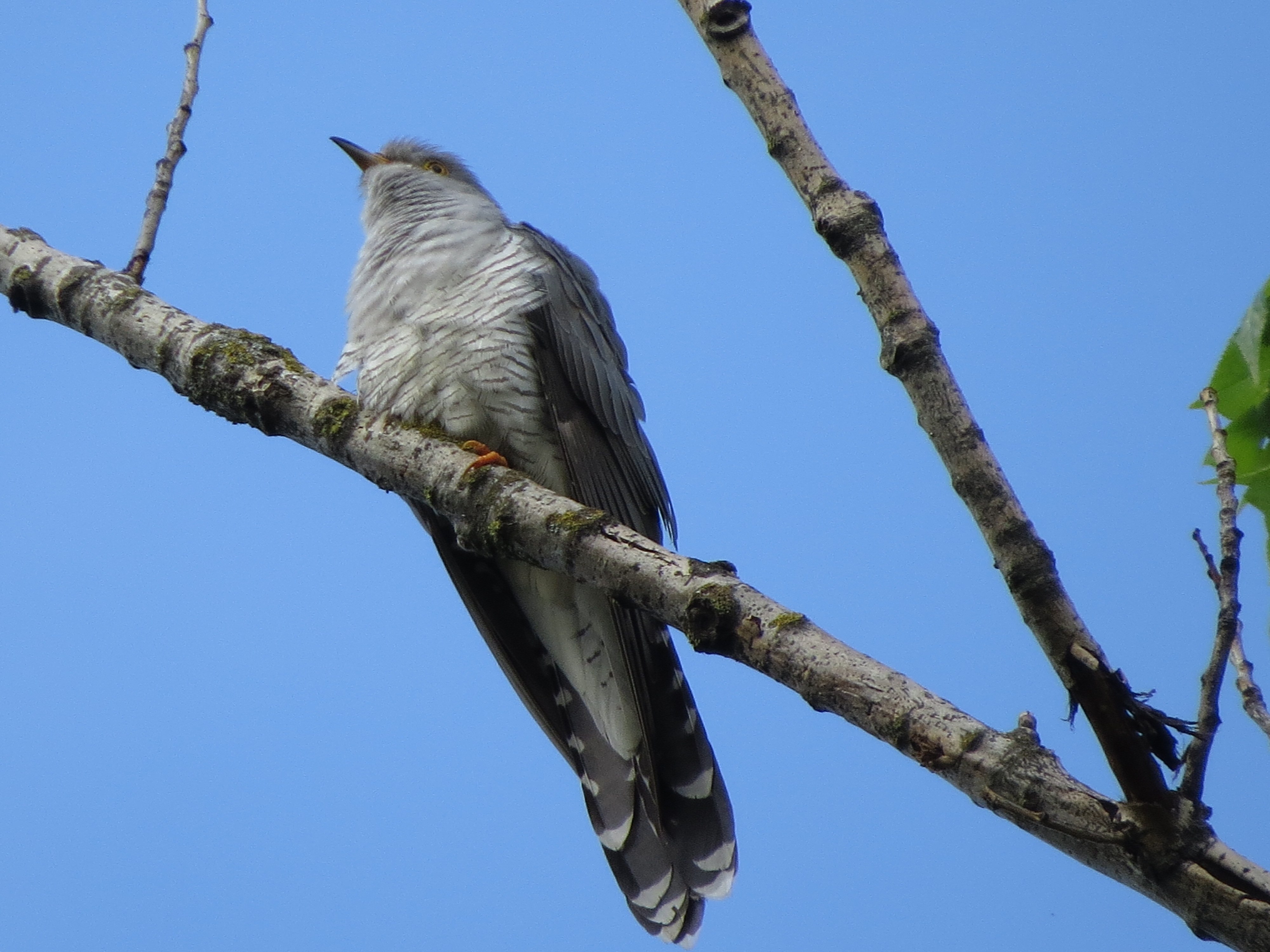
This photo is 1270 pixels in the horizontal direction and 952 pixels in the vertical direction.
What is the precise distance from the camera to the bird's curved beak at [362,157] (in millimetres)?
4352

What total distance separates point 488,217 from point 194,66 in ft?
3.68

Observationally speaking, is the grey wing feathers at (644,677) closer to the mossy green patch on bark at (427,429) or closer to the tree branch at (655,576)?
the mossy green patch on bark at (427,429)

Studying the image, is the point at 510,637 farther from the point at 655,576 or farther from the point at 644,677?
the point at 655,576

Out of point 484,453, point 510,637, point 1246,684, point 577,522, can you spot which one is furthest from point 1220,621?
point 510,637

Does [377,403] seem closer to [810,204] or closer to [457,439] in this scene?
[457,439]

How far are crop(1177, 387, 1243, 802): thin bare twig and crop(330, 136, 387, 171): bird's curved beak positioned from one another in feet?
11.9

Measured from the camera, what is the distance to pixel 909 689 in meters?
1.48

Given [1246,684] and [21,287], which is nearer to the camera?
[1246,684]

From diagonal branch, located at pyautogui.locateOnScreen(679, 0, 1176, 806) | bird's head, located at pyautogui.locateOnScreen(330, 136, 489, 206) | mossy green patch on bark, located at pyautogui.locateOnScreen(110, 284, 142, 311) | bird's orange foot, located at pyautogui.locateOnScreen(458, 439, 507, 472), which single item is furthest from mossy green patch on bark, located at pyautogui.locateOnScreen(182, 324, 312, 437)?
bird's head, located at pyautogui.locateOnScreen(330, 136, 489, 206)

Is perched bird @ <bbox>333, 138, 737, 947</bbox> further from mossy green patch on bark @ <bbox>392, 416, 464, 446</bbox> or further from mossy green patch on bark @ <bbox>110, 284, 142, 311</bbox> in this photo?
mossy green patch on bark @ <bbox>110, 284, 142, 311</bbox>

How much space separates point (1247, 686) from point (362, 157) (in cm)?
377

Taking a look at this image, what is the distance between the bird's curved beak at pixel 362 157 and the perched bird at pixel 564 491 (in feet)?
3.30

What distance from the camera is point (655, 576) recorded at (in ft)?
5.80

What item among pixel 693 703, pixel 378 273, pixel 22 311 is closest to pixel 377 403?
pixel 378 273
